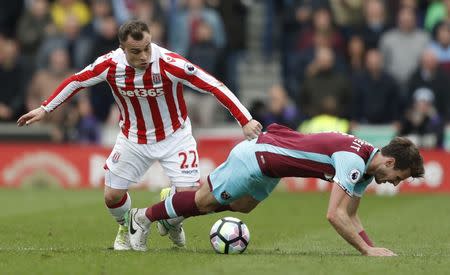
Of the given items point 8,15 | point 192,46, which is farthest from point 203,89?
point 8,15

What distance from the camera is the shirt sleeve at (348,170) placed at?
9164 millimetres

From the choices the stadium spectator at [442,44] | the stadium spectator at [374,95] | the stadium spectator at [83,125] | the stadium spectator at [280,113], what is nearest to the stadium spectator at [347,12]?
the stadium spectator at [374,95]

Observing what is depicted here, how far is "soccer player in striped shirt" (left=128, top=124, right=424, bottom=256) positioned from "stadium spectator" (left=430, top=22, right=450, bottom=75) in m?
10.6

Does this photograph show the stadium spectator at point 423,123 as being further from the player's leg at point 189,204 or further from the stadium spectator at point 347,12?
the player's leg at point 189,204

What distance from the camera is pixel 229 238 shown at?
9828 millimetres

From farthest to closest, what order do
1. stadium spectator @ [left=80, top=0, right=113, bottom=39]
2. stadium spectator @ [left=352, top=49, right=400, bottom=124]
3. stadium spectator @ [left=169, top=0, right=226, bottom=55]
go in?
stadium spectator @ [left=80, top=0, right=113, bottom=39] < stadium spectator @ [left=169, top=0, right=226, bottom=55] < stadium spectator @ [left=352, top=49, right=400, bottom=124]

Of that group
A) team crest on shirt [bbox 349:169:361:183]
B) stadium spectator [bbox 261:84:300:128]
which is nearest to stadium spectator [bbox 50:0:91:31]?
stadium spectator [bbox 261:84:300:128]

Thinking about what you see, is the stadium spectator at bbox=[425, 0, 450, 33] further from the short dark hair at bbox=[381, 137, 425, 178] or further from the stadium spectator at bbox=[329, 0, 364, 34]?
the short dark hair at bbox=[381, 137, 425, 178]

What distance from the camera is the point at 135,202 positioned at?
52.7ft

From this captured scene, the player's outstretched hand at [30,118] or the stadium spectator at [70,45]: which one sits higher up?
the stadium spectator at [70,45]

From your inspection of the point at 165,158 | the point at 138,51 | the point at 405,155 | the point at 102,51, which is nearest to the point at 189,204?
the point at 165,158

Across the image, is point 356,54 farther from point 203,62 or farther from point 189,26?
point 189,26

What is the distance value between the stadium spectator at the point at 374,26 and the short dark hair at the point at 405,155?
11.4 m

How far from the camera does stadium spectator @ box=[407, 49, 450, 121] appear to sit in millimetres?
19656
